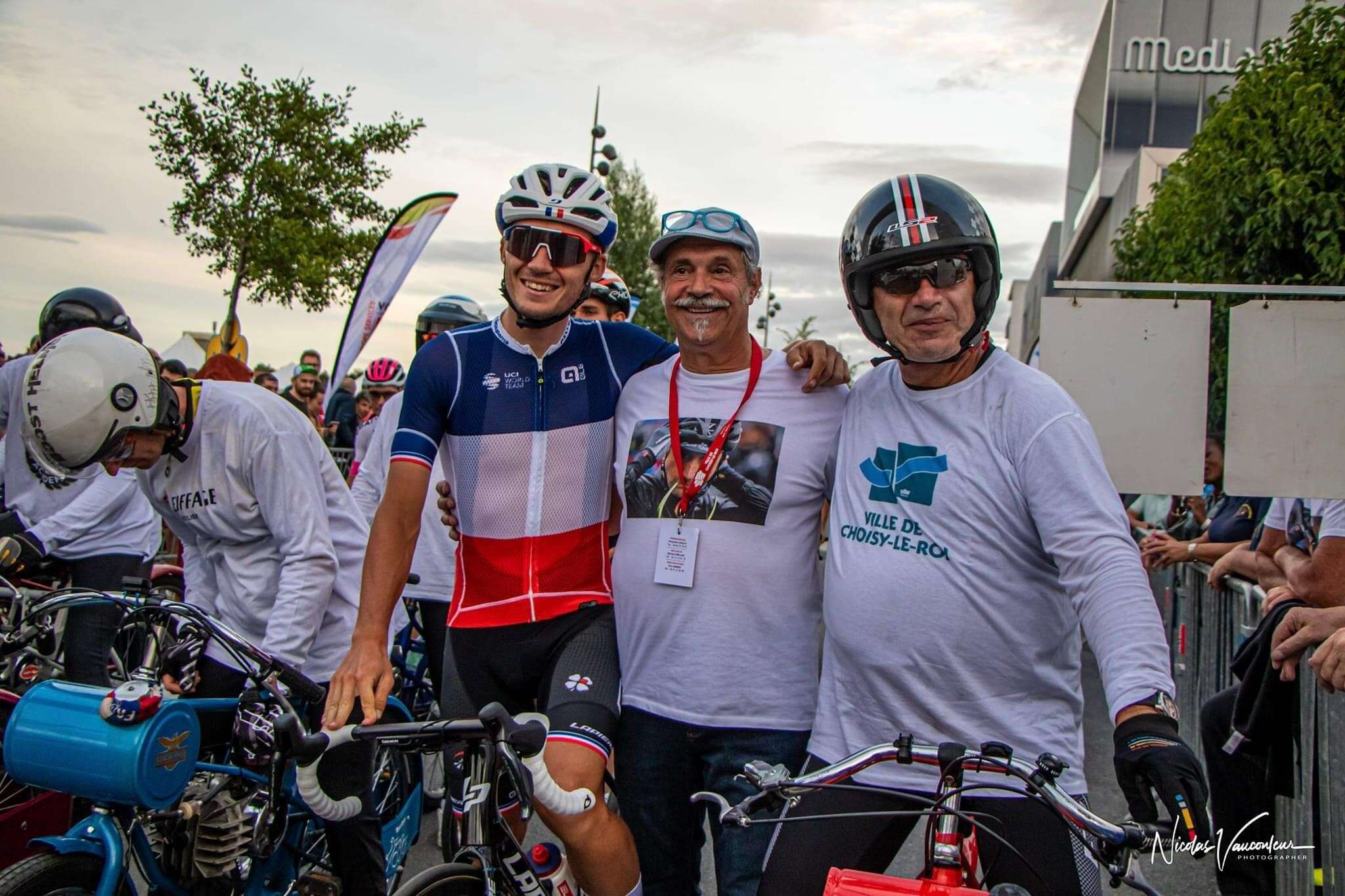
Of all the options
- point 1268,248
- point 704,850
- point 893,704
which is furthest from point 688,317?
point 1268,248

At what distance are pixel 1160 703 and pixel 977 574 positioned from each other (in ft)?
1.74

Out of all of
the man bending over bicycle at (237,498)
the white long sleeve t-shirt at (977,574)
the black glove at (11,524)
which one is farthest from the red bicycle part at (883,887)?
the black glove at (11,524)

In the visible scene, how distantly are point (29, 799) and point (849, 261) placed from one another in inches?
134

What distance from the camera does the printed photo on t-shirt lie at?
10.3 ft

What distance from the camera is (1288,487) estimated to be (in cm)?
498

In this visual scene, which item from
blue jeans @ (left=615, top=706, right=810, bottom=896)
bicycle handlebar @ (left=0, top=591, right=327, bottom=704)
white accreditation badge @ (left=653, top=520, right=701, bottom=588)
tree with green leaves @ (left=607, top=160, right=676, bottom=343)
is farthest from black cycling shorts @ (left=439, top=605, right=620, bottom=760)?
tree with green leaves @ (left=607, top=160, right=676, bottom=343)

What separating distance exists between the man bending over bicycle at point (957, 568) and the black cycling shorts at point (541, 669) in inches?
27.0

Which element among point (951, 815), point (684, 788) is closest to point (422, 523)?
point (684, 788)

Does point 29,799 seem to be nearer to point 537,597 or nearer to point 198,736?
point 198,736

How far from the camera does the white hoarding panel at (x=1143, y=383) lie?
5352mm

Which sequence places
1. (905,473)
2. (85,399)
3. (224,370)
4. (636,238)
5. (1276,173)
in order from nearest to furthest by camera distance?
(905,473) < (85,399) < (224,370) < (1276,173) < (636,238)

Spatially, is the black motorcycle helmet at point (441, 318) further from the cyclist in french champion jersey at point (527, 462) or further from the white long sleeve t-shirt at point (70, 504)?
the cyclist in french champion jersey at point (527, 462)

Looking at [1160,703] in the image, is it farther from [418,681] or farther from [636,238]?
[636,238]

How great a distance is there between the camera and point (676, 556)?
3.14 metres
